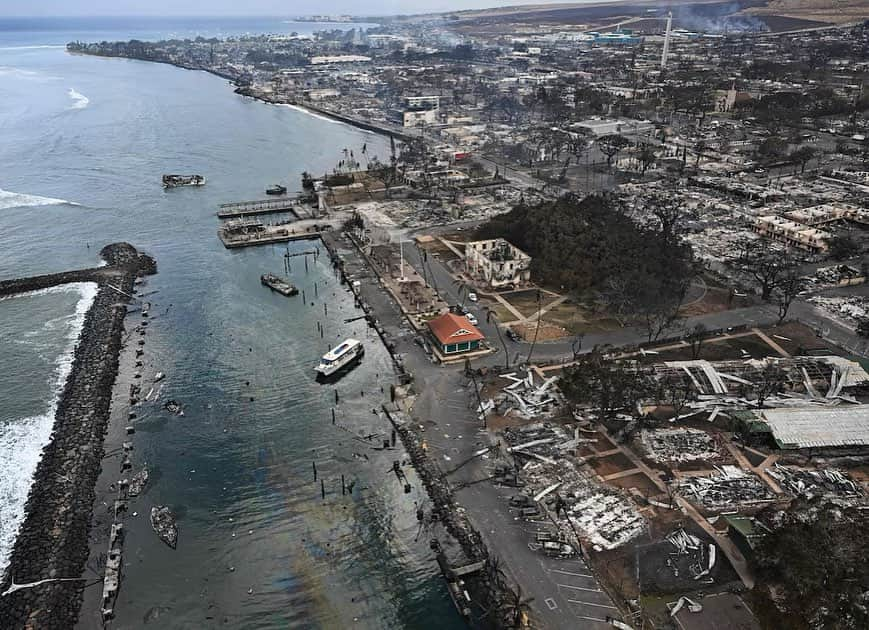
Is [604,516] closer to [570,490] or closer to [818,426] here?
[570,490]

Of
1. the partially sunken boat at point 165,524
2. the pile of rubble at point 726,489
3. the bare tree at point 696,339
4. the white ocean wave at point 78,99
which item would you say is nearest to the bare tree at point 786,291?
the bare tree at point 696,339

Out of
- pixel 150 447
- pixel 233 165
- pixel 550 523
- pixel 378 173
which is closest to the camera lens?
pixel 550 523

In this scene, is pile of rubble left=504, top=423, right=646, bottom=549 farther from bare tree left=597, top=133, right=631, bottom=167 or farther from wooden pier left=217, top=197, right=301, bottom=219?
bare tree left=597, top=133, right=631, bottom=167

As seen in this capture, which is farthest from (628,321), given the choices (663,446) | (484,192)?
(484,192)

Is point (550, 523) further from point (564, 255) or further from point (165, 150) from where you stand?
point (165, 150)

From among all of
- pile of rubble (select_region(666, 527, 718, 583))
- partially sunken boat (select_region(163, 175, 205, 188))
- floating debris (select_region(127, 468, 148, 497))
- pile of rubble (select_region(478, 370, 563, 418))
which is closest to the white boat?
pile of rubble (select_region(478, 370, 563, 418))
